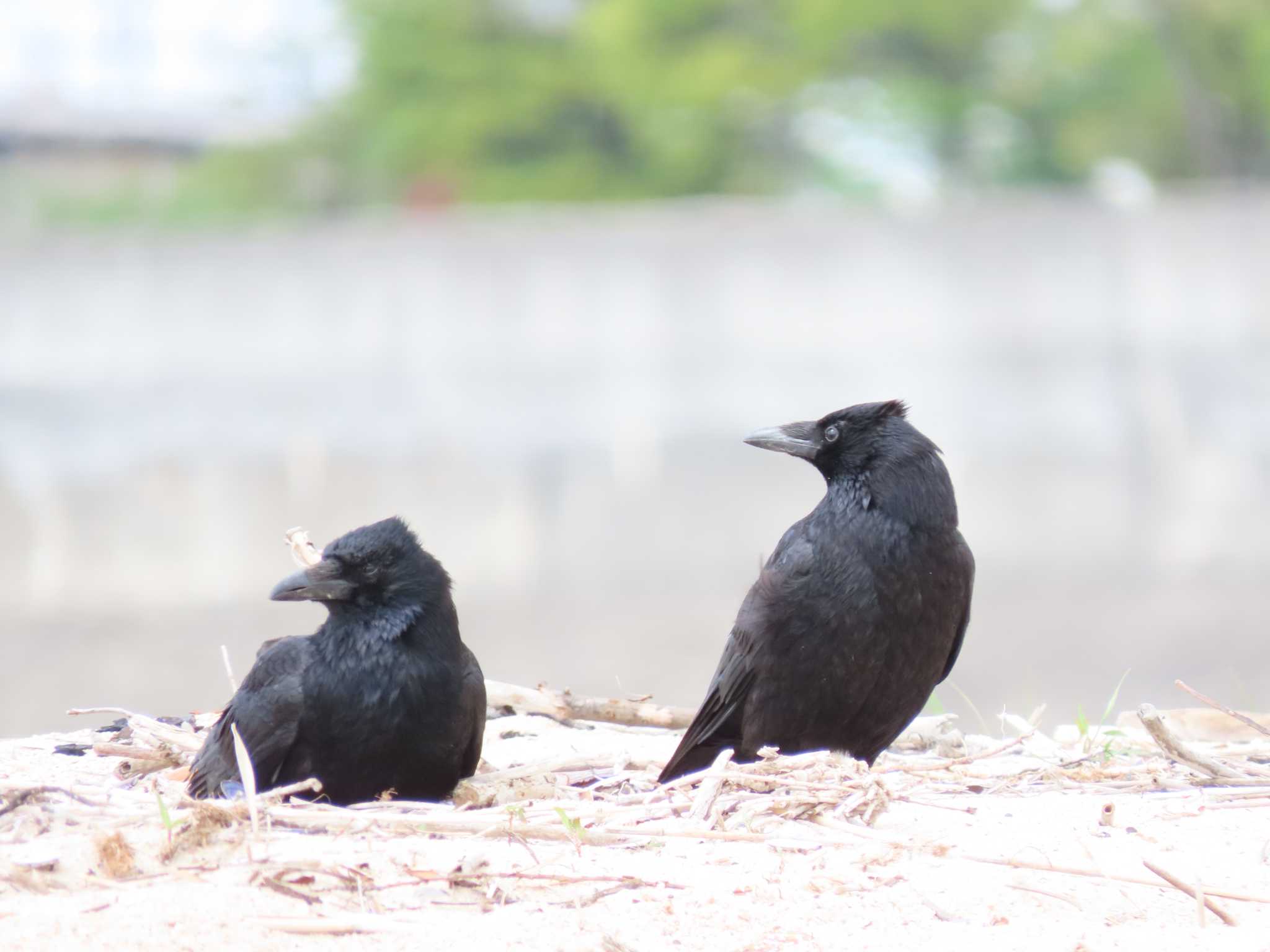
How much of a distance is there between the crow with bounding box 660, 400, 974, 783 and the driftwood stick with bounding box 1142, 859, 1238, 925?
1.27 meters

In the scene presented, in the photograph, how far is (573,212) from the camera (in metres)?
12.9

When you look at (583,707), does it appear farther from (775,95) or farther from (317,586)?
(775,95)

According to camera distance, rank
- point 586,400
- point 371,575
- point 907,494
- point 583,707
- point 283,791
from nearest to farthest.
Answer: point 283,791, point 371,575, point 907,494, point 583,707, point 586,400

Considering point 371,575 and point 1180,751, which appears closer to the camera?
point 1180,751

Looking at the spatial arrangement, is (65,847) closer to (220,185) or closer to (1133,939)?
(1133,939)

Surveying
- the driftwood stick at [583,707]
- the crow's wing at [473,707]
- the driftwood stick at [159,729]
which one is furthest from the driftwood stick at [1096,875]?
the driftwood stick at [159,729]

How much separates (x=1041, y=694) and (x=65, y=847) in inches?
344

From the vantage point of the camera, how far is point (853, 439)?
4371mm

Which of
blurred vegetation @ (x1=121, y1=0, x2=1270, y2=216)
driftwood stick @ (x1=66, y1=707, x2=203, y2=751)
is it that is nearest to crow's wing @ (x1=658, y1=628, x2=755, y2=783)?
driftwood stick @ (x1=66, y1=707, x2=203, y2=751)

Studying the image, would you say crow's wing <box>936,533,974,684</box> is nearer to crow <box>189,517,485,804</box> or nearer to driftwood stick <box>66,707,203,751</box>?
crow <box>189,517,485,804</box>

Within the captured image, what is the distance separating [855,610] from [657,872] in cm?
139

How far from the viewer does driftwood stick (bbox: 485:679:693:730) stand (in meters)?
5.02

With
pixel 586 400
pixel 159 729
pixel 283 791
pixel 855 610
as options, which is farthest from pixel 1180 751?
pixel 586 400

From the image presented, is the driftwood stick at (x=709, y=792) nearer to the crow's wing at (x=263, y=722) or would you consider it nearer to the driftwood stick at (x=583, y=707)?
the crow's wing at (x=263, y=722)
